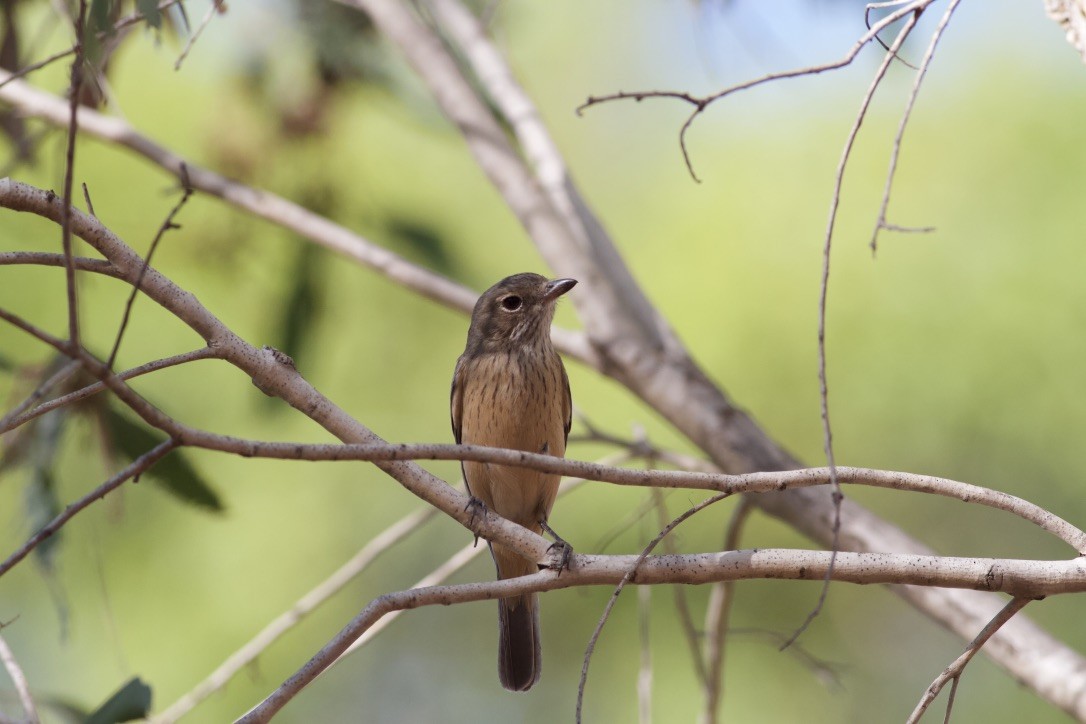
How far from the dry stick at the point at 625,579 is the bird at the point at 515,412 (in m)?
2.01

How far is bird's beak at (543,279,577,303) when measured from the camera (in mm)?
5094

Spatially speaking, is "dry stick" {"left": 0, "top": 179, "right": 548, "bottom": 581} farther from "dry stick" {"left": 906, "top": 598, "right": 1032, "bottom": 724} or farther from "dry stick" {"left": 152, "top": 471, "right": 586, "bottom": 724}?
"dry stick" {"left": 906, "top": 598, "right": 1032, "bottom": 724}

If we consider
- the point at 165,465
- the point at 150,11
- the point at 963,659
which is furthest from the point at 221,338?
the point at 165,465

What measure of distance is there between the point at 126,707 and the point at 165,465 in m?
1.38

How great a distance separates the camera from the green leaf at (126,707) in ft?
10.2

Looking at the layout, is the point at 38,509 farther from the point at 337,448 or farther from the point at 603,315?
the point at 337,448

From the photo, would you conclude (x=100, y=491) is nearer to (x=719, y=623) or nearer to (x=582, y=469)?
(x=582, y=469)

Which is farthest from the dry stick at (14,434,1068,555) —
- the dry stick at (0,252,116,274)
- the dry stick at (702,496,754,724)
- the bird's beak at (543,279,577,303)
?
the bird's beak at (543,279,577,303)

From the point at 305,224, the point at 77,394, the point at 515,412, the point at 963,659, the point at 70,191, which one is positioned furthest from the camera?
the point at 305,224

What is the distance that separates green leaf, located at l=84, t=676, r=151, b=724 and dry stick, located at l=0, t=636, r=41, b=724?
48 cm

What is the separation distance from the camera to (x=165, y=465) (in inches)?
171

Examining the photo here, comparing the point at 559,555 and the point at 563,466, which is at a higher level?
the point at 563,466

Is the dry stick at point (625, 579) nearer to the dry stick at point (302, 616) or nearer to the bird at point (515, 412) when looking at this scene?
the dry stick at point (302, 616)

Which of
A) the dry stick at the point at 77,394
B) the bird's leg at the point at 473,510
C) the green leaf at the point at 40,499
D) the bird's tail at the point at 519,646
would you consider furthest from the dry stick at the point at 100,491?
the bird's tail at the point at 519,646
